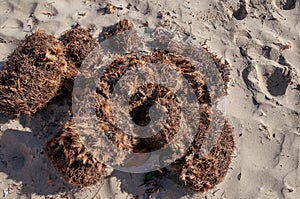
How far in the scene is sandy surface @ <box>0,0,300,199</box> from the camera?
200 inches

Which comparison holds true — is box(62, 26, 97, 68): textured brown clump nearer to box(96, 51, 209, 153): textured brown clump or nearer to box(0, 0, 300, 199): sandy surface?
box(0, 0, 300, 199): sandy surface

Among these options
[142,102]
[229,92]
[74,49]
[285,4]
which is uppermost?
[285,4]

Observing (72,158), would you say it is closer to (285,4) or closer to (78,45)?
(78,45)

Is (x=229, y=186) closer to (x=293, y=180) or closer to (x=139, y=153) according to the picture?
(x=293, y=180)

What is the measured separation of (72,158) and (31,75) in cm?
121

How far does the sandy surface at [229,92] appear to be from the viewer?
16.7 ft

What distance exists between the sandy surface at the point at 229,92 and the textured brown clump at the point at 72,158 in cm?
36

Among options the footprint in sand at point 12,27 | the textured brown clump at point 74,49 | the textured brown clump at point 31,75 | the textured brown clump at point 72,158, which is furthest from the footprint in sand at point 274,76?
the footprint in sand at point 12,27

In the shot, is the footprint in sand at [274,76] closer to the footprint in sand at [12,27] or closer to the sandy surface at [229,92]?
the sandy surface at [229,92]

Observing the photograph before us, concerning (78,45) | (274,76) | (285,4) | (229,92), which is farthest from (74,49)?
(285,4)

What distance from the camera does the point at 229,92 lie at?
5.77 m

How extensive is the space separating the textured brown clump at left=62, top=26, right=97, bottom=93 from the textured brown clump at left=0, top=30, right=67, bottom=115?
0.15 meters

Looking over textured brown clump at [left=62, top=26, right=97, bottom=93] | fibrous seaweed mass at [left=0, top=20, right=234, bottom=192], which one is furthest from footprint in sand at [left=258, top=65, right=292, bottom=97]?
textured brown clump at [left=62, top=26, right=97, bottom=93]

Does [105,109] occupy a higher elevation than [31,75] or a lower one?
lower
